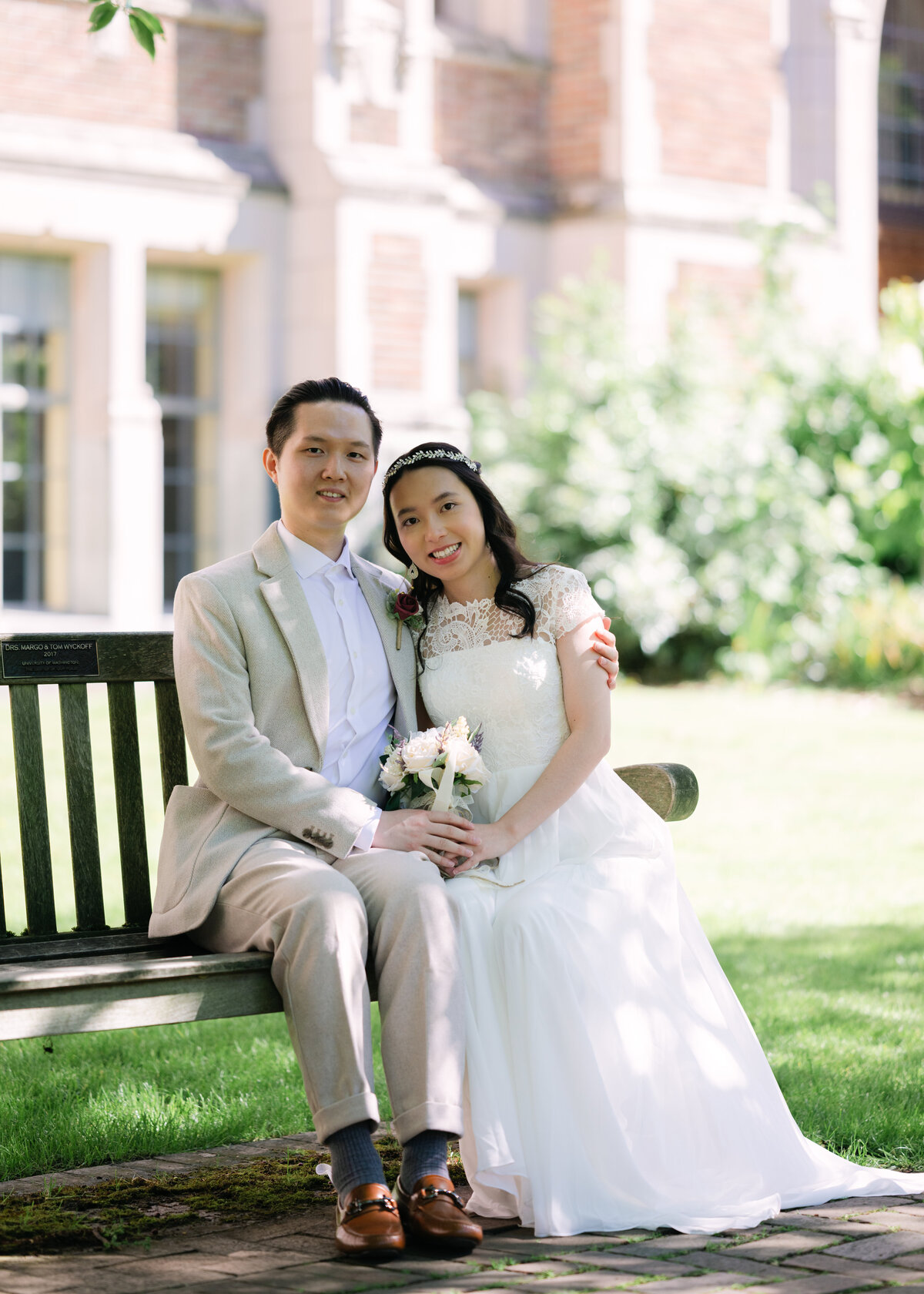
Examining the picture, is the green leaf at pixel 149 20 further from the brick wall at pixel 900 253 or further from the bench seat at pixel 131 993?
the brick wall at pixel 900 253

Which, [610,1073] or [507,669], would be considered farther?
[507,669]

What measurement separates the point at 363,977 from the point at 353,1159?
349 millimetres

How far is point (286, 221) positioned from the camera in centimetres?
1364

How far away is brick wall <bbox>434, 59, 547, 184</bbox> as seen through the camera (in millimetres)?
14609

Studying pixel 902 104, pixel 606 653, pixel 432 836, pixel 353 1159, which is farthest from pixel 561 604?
pixel 902 104

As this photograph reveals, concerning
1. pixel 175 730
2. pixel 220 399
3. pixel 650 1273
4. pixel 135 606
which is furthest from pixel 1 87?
pixel 650 1273

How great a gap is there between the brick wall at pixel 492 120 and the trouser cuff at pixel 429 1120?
39.8ft

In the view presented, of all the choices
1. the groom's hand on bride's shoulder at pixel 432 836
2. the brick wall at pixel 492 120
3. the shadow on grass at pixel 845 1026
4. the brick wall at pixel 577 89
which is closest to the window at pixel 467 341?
the brick wall at pixel 492 120

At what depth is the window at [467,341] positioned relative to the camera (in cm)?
1541

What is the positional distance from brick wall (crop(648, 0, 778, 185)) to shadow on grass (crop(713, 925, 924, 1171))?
33.4 feet

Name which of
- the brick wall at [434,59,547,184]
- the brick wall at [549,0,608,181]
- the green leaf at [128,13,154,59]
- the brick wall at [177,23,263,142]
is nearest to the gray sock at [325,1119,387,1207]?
the green leaf at [128,13,154,59]

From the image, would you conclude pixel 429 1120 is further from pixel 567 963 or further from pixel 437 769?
pixel 437 769

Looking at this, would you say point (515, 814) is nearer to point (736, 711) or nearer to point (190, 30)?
point (736, 711)

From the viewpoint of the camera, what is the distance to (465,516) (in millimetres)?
4207
